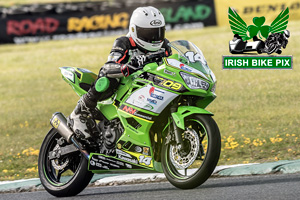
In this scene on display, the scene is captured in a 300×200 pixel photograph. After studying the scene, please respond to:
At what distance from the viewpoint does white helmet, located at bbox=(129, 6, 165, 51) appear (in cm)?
710

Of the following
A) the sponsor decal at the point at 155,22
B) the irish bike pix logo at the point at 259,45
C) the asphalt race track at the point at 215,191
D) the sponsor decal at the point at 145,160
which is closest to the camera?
the asphalt race track at the point at 215,191


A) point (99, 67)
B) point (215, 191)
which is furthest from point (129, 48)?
point (99, 67)

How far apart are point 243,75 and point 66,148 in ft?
33.5

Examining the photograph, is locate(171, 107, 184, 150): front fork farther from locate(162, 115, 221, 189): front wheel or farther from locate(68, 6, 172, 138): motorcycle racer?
locate(68, 6, 172, 138): motorcycle racer

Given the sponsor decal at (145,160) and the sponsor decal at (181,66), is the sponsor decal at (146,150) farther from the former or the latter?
the sponsor decal at (181,66)

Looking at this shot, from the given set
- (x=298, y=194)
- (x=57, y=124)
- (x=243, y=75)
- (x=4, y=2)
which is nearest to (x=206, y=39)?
(x=243, y=75)

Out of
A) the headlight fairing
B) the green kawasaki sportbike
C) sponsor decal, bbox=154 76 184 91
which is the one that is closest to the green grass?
the green kawasaki sportbike

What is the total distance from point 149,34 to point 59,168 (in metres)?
1.99

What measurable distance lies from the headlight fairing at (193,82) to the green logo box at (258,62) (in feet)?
29.7

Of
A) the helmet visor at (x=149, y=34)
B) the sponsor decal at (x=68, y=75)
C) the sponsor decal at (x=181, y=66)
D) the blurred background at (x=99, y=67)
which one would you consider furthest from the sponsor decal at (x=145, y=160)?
the blurred background at (x=99, y=67)

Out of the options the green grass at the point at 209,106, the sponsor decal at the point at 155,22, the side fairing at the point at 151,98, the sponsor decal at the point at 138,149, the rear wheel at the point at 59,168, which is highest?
the sponsor decal at the point at 155,22

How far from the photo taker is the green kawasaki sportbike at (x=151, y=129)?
21.0ft

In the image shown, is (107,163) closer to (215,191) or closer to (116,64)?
(116,64)

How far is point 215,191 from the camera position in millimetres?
6523
